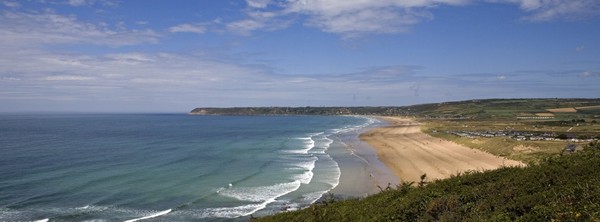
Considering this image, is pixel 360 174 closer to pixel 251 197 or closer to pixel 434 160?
pixel 434 160

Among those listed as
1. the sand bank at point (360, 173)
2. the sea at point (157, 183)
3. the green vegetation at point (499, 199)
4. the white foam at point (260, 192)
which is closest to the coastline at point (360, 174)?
the sand bank at point (360, 173)

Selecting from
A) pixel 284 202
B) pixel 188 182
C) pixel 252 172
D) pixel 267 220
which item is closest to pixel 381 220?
pixel 267 220

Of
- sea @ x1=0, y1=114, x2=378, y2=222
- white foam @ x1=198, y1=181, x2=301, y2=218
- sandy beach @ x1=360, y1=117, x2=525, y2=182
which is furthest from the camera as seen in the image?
sandy beach @ x1=360, y1=117, x2=525, y2=182

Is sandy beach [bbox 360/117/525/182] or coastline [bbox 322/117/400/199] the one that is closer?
coastline [bbox 322/117/400/199]

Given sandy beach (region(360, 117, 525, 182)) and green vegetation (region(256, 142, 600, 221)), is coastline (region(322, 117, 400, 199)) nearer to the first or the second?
sandy beach (region(360, 117, 525, 182))

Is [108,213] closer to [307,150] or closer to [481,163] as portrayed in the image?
[481,163]

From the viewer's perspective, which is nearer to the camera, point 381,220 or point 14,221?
point 381,220

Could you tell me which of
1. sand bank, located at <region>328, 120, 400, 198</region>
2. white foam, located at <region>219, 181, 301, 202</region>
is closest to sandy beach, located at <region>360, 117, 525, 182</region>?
sand bank, located at <region>328, 120, 400, 198</region>

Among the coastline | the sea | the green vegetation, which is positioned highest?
the green vegetation

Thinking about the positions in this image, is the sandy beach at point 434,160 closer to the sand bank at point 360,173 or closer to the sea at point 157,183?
the sand bank at point 360,173
